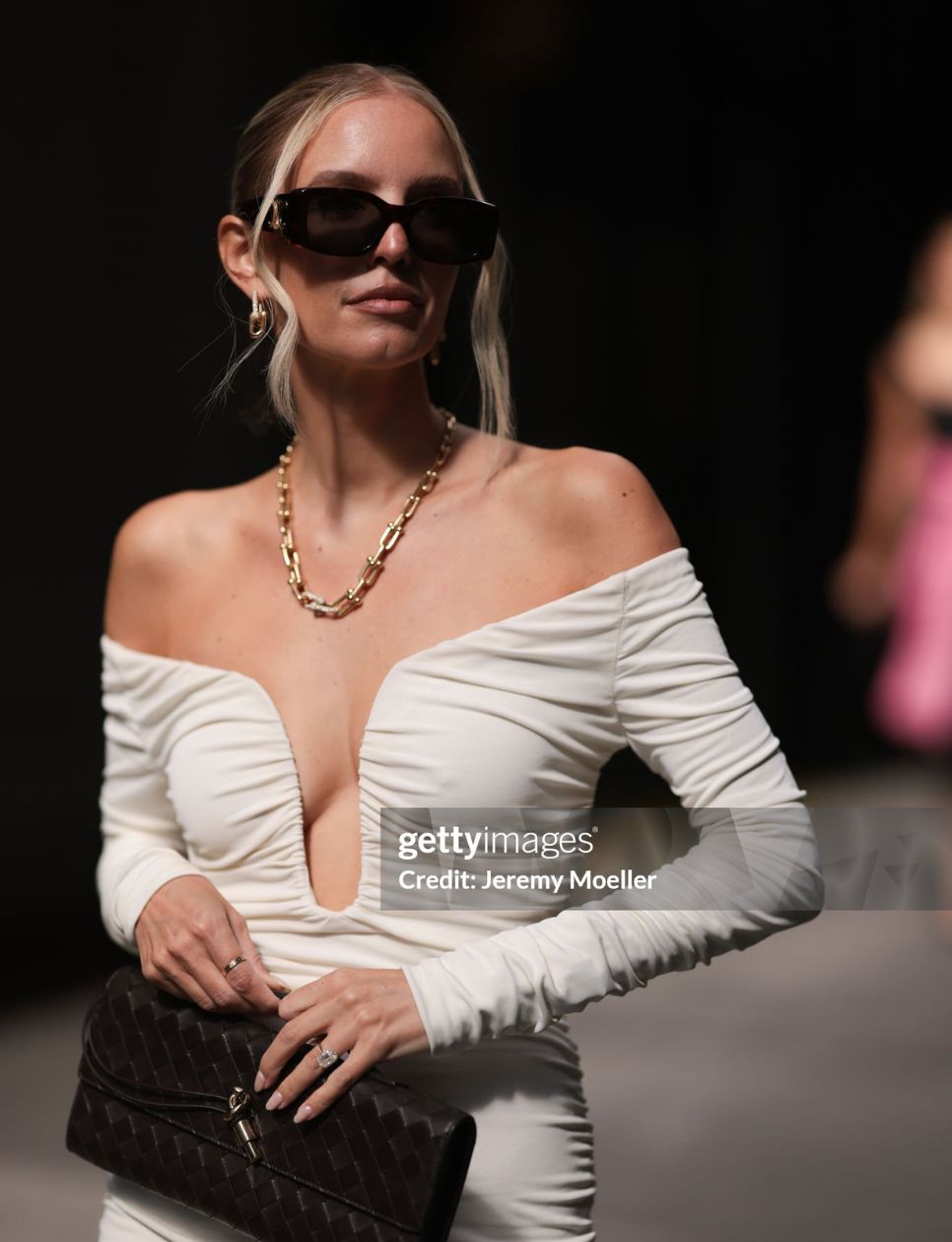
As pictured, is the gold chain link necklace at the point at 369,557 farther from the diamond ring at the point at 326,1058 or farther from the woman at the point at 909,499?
the woman at the point at 909,499

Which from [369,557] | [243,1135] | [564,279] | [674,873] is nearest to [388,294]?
[369,557]

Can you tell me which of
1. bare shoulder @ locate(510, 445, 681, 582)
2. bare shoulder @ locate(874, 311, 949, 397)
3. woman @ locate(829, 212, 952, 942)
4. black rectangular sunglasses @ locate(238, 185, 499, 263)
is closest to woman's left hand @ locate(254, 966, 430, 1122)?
bare shoulder @ locate(510, 445, 681, 582)

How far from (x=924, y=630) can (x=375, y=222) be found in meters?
5.98

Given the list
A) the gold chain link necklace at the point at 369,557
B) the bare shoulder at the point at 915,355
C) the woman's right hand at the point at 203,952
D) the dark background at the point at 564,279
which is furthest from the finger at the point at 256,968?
the bare shoulder at the point at 915,355

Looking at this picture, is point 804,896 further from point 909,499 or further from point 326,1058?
point 909,499

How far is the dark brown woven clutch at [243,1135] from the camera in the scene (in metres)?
1.52

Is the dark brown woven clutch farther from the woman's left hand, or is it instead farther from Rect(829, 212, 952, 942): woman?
Rect(829, 212, 952, 942): woman

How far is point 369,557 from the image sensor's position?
75.6 inches

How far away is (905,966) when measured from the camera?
17.1 feet

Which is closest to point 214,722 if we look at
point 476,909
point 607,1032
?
point 476,909

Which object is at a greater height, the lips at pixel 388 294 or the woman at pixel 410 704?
the lips at pixel 388 294

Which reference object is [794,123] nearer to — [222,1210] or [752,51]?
[752,51]

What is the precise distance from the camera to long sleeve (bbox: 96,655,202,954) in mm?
1976

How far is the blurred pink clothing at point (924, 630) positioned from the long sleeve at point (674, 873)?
5294 millimetres
